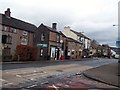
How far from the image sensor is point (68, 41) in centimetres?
7256

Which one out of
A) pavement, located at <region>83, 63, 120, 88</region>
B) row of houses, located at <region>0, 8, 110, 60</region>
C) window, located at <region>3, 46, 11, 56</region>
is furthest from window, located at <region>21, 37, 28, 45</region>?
pavement, located at <region>83, 63, 120, 88</region>

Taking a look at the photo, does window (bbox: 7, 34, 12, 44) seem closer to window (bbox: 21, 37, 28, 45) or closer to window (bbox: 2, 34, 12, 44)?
window (bbox: 2, 34, 12, 44)

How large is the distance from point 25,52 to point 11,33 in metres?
6.80

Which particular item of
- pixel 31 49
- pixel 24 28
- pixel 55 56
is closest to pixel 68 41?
pixel 55 56

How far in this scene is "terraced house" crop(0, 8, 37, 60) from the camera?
46.6 metres

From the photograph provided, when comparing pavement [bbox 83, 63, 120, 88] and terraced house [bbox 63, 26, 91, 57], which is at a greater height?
terraced house [bbox 63, 26, 91, 57]

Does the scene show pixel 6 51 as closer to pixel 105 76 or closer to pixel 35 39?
pixel 35 39

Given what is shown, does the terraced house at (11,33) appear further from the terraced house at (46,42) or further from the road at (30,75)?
the road at (30,75)

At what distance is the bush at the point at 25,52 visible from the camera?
4373 cm

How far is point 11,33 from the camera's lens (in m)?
49.3

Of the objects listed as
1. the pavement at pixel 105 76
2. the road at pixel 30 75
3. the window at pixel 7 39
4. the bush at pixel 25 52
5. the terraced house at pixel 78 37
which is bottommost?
the pavement at pixel 105 76

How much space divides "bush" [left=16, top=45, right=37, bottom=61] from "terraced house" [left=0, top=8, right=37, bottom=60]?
1.62m

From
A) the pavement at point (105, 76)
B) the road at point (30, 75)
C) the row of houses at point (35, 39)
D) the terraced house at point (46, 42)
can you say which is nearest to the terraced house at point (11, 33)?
the row of houses at point (35, 39)

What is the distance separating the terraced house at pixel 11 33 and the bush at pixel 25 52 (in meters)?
1.62
